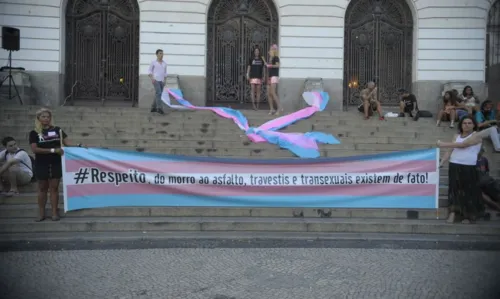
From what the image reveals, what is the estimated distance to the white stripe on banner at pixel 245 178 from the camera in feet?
28.1

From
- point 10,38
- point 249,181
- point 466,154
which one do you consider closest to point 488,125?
point 466,154

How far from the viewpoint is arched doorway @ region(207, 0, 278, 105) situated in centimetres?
1978

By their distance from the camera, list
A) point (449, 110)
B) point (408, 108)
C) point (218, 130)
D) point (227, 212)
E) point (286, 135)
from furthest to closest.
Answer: point (408, 108) < point (449, 110) < point (218, 130) < point (286, 135) < point (227, 212)

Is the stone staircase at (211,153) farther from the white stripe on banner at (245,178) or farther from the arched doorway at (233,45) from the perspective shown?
the arched doorway at (233,45)

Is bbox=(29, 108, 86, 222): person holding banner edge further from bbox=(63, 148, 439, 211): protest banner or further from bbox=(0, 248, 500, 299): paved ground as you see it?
bbox=(0, 248, 500, 299): paved ground

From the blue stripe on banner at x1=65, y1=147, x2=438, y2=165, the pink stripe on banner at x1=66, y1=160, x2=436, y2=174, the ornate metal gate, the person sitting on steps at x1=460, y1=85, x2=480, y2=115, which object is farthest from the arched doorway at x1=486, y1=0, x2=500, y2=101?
the pink stripe on banner at x1=66, y1=160, x2=436, y2=174

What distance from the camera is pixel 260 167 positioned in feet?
28.5

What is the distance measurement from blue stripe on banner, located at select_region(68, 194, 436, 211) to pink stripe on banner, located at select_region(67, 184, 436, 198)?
0.24 feet

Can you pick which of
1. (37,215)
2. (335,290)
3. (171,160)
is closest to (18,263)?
(37,215)

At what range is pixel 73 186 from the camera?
334 inches

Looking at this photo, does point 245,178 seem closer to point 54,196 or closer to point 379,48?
point 54,196

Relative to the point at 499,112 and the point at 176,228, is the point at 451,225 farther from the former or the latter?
the point at 499,112

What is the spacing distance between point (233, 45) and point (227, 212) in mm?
12497

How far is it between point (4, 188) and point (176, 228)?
11.7 ft
